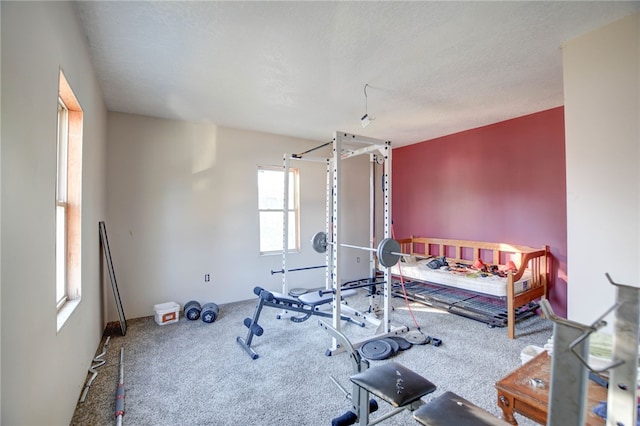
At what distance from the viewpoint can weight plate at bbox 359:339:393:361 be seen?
2.72 meters

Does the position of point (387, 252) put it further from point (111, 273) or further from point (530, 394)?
point (111, 273)

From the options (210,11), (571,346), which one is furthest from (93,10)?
(571,346)

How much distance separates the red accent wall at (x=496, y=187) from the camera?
361cm

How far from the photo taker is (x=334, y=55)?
2373 millimetres

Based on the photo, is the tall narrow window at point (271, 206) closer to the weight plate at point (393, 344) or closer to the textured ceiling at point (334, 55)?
the textured ceiling at point (334, 55)

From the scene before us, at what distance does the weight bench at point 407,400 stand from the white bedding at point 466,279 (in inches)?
85.8

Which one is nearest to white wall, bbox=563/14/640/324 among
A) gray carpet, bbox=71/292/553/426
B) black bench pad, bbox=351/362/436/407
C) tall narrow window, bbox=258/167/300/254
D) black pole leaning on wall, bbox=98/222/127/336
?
gray carpet, bbox=71/292/553/426

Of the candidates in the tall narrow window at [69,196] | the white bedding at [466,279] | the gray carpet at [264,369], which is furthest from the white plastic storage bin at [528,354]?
the tall narrow window at [69,196]

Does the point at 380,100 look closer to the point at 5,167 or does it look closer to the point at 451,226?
the point at 451,226

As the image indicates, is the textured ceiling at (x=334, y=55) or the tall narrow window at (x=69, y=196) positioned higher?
the textured ceiling at (x=334, y=55)

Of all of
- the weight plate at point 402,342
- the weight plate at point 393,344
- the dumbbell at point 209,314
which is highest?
the dumbbell at point 209,314

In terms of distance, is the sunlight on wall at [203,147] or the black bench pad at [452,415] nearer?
the black bench pad at [452,415]

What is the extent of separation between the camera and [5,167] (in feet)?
3.36

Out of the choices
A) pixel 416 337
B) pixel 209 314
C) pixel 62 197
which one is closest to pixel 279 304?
pixel 209 314
